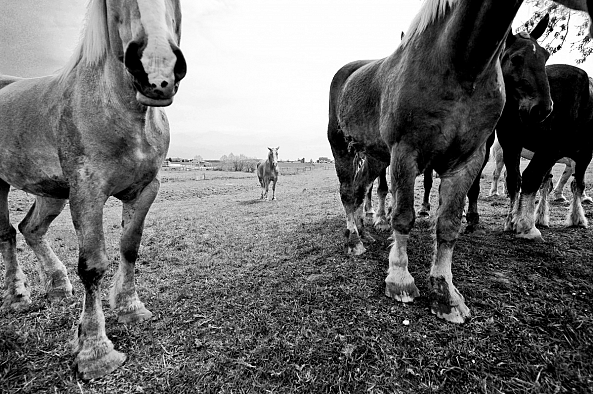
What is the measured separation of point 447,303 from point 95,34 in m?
3.84

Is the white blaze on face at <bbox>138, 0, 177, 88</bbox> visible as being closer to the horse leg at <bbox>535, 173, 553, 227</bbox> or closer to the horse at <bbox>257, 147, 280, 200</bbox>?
the horse leg at <bbox>535, 173, 553, 227</bbox>

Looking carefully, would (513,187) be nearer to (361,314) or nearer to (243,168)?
(361,314)

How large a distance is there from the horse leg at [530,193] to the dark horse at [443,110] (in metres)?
2.26

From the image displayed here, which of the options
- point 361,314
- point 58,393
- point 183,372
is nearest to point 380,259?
point 361,314

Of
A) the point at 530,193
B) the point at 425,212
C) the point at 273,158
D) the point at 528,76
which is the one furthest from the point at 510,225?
the point at 273,158

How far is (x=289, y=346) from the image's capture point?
213cm

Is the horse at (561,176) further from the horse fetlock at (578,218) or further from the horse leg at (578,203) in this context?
the horse fetlock at (578,218)

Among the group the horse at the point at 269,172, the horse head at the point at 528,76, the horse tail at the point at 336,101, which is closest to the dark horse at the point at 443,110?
the horse head at the point at 528,76

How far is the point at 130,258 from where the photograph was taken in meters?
2.69

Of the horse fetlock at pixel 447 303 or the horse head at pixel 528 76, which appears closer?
the horse fetlock at pixel 447 303

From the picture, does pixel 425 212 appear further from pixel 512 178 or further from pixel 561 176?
pixel 561 176

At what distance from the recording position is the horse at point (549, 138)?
13.2 feet

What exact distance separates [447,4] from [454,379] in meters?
3.19

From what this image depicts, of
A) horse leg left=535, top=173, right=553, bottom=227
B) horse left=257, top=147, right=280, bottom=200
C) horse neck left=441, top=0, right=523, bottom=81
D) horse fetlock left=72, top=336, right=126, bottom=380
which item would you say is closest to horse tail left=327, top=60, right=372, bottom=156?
horse neck left=441, top=0, right=523, bottom=81
